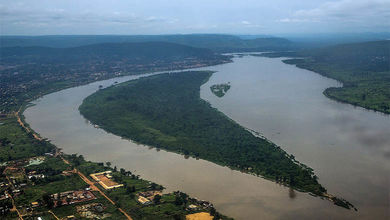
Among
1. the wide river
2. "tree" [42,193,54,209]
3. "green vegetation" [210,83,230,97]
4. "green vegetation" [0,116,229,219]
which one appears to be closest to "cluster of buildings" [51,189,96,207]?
"green vegetation" [0,116,229,219]

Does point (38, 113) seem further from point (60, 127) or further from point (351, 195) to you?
point (351, 195)

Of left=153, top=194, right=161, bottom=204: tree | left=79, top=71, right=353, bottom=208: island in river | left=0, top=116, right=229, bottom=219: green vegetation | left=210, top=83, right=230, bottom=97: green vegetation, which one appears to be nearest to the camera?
left=0, top=116, right=229, bottom=219: green vegetation

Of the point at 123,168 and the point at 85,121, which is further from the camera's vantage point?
the point at 85,121

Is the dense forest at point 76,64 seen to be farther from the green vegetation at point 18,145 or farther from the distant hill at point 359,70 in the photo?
the distant hill at point 359,70

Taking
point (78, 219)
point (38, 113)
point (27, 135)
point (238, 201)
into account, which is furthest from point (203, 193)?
point (38, 113)

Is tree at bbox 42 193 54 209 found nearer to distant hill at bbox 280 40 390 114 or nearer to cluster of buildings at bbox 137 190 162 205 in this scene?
cluster of buildings at bbox 137 190 162 205

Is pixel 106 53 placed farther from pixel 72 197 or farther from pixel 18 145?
pixel 72 197
